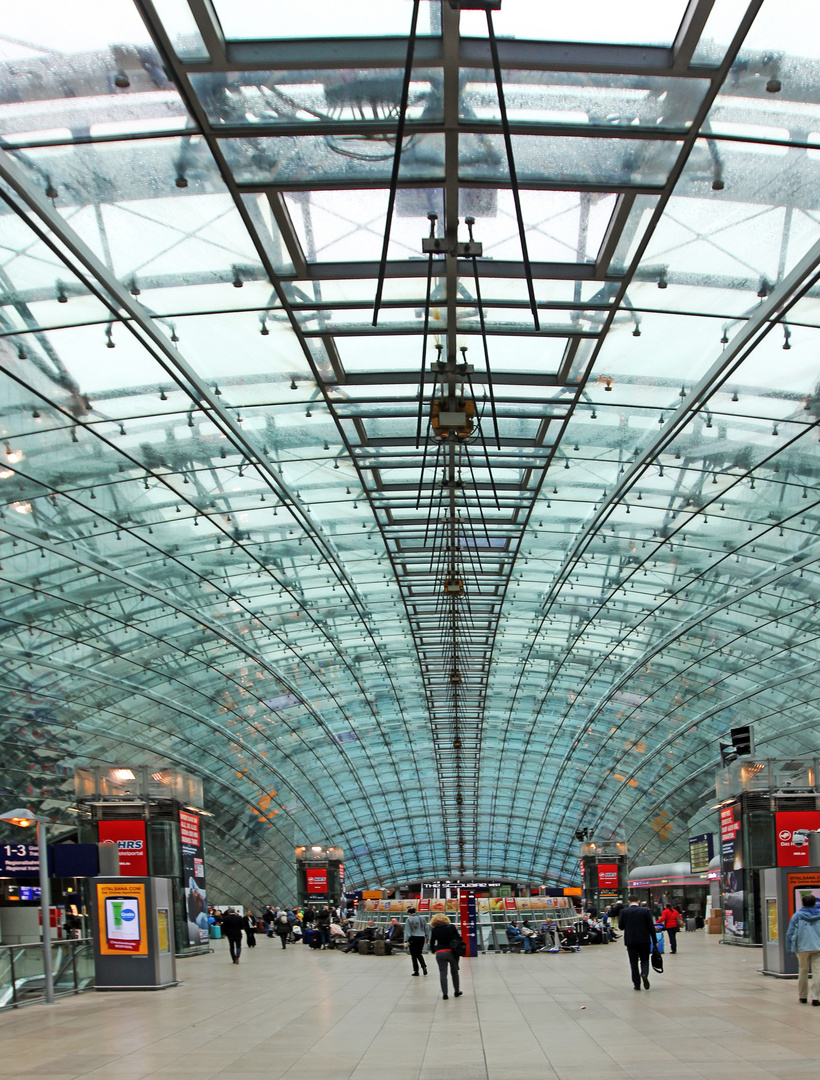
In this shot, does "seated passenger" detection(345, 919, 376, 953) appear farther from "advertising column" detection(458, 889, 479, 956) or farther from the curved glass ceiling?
the curved glass ceiling

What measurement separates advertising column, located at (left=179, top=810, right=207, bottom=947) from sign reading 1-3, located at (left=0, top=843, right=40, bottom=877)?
5286 mm

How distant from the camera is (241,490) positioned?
93.4 ft

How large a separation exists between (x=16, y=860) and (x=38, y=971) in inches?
669

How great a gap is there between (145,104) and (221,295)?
16.2 ft

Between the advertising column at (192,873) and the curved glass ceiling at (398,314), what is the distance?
7858 millimetres

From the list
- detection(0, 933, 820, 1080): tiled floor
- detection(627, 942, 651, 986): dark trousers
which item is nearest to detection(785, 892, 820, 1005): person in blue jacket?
detection(0, 933, 820, 1080): tiled floor

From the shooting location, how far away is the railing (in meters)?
16.9

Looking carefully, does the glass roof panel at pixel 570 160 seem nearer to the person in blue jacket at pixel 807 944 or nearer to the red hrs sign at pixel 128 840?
the person in blue jacket at pixel 807 944

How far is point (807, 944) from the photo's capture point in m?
14.8

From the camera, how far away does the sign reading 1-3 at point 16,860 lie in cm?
3341

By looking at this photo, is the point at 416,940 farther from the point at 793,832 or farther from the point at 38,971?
the point at 793,832

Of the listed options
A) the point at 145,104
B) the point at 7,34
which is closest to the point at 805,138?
the point at 145,104

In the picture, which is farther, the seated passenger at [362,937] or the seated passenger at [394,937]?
the seated passenger at [362,937]

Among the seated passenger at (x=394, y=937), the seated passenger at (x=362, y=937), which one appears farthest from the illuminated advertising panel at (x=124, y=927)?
the seated passenger at (x=362, y=937)
